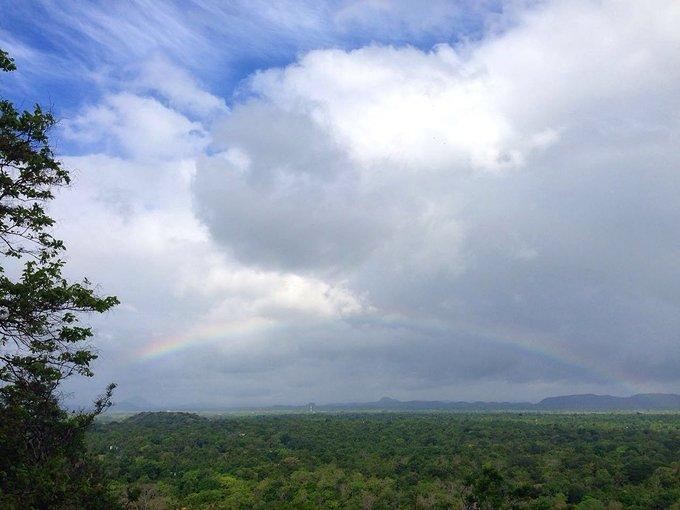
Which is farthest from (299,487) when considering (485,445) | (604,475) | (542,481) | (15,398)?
(15,398)

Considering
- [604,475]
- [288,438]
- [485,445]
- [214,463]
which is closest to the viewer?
[604,475]

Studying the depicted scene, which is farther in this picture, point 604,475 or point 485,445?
point 485,445

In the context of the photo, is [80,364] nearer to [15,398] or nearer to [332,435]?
[15,398]

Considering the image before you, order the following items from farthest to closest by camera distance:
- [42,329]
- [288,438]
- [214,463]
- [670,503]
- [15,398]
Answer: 1. [288,438]
2. [214,463]
3. [670,503]
4. [15,398]
5. [42,329]

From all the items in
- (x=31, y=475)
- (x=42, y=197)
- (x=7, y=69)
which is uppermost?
(x=7, y=69)

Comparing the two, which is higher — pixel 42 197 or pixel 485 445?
pixel 42 197

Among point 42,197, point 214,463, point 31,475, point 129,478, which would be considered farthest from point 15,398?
point 214,463
